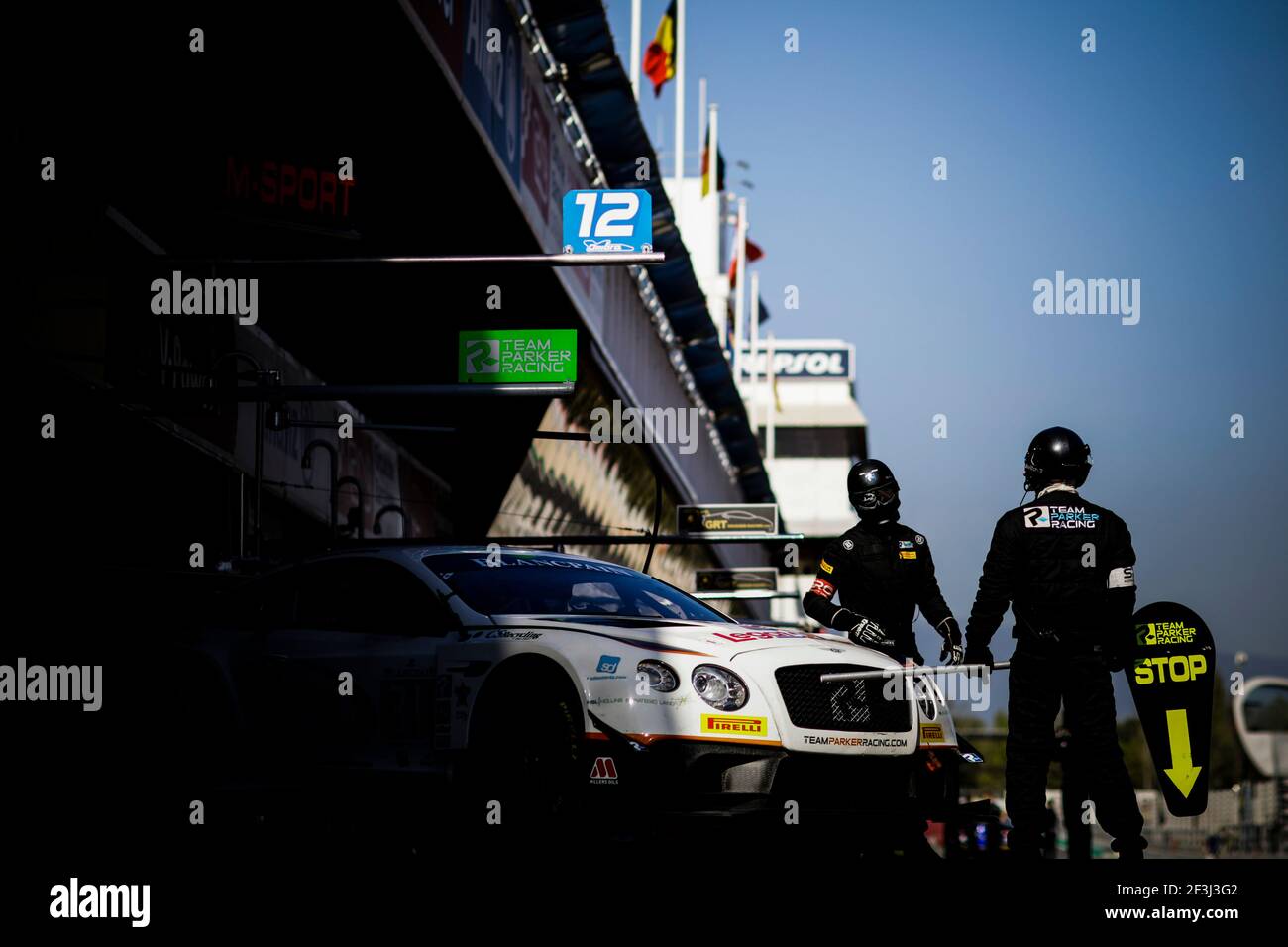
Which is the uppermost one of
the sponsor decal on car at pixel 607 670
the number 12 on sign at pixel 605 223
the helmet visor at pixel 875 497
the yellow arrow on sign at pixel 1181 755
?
the number 12 on sign at pixel 605 223

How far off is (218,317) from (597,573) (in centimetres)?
878

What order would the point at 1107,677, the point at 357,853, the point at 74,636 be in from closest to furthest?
the point at 1107,677 < the point at 357,853 < the point at 74,636

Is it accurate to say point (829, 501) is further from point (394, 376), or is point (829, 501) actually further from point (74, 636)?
point (74, 636)

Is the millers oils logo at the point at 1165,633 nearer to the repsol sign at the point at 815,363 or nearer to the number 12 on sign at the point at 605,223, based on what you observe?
the number 12 on sign at the point at 605,223

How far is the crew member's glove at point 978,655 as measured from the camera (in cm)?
790

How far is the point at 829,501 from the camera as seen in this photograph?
97688mm

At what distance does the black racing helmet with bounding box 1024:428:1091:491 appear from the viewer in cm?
811

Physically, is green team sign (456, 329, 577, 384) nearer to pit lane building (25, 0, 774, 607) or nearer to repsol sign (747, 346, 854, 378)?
pit lane building (25, 0, 774, 607)

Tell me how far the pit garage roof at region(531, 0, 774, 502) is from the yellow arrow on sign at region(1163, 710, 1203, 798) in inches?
333

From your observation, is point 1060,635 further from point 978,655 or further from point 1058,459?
point 1058,459

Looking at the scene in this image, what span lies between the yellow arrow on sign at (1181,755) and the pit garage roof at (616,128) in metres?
8.45

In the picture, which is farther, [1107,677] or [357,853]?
[357,853]

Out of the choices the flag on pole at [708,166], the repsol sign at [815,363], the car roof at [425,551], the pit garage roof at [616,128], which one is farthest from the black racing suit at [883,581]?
the repsol sign at [815,363]

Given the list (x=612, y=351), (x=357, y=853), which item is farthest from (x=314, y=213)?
(x=612, y=351)
